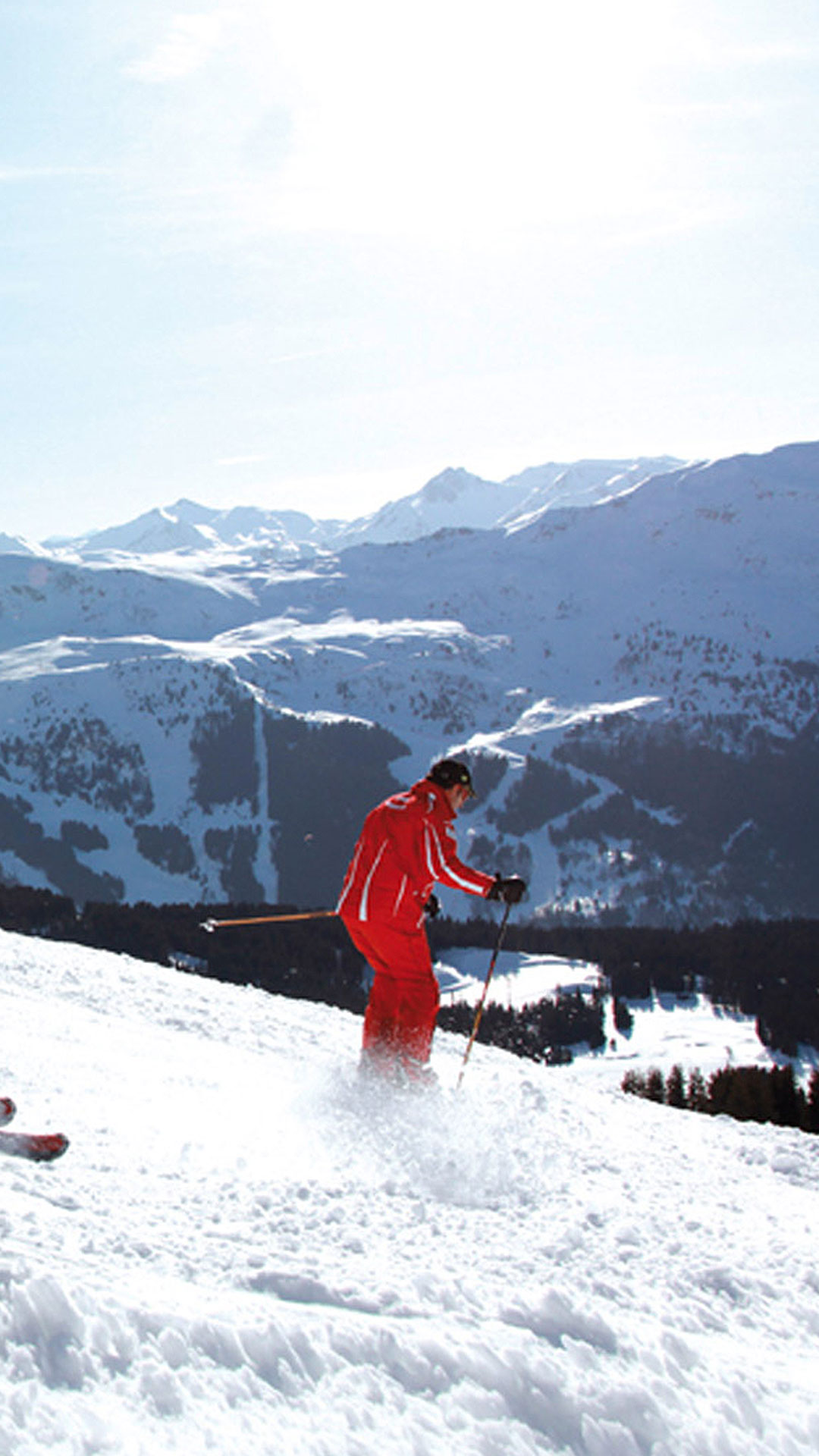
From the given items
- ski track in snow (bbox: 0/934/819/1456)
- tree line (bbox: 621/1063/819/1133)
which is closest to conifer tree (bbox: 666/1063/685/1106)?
tree line (bbox: 621/1063/819/1133)

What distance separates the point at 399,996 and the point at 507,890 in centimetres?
114

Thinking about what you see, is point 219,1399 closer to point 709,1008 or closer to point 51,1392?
point 51,1392

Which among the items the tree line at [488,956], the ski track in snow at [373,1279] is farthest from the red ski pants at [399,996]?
the tree line at [488,956]

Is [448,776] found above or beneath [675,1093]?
above

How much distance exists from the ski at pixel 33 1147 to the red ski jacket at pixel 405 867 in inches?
142

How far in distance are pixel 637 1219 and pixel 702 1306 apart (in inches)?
42.9

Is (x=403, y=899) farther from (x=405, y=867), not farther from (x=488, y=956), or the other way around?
(x=488, y=956)

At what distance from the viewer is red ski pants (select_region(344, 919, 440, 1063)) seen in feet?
25.3

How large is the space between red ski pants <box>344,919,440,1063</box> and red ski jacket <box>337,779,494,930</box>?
0.12 m

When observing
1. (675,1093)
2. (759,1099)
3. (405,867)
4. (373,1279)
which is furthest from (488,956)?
(373,1279)

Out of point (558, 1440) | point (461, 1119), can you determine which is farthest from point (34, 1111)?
point (558, 1440)

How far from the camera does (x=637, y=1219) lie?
502cm

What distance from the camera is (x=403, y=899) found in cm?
791

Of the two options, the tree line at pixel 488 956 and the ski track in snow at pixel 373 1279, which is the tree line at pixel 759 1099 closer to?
the ski track in snow at pixel 373 1279
